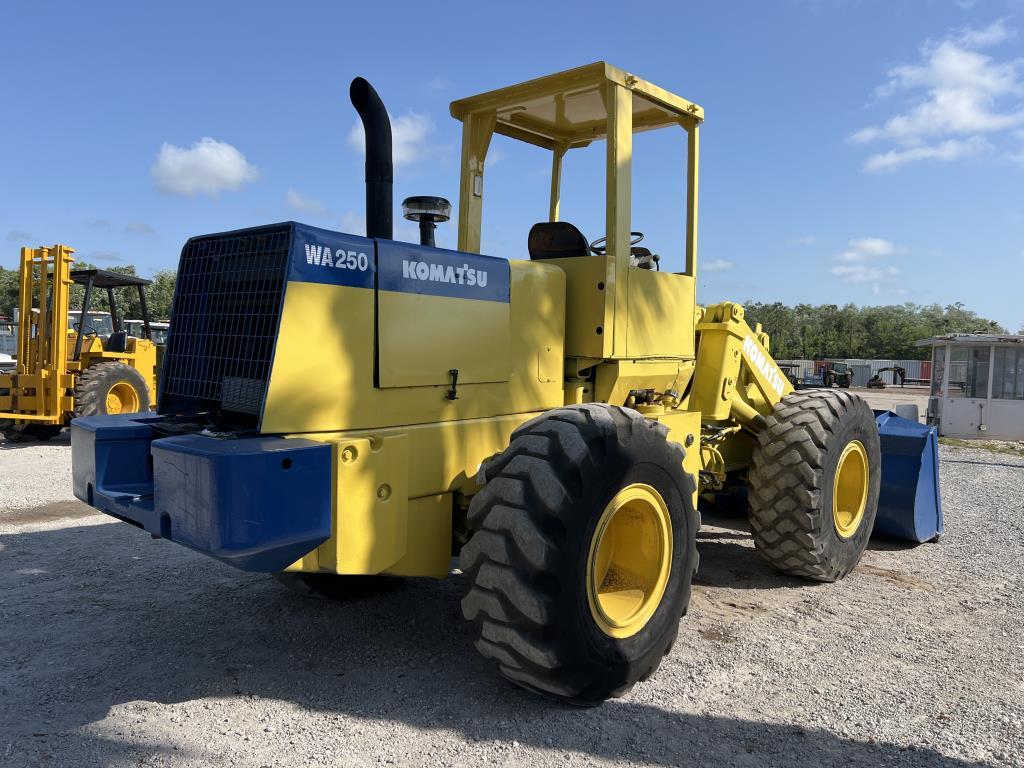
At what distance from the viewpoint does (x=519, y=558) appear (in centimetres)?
320

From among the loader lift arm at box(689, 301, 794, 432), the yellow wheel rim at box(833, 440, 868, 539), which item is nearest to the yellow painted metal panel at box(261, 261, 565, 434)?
the loader lift arm at box(689, 301, 794, 432)

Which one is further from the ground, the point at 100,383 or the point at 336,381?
the point at 336,381

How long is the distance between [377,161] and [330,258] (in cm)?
90

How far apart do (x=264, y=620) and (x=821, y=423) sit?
381 cm

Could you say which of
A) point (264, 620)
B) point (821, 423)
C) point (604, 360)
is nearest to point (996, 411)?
point (821, 423)

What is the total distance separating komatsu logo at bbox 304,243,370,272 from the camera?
318cm

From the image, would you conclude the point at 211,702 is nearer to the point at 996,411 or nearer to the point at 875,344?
the point at 996,411

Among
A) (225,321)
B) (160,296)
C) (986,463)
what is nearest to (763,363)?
(225,321)

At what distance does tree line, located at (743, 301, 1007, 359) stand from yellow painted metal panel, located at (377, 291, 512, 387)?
58.7 metres

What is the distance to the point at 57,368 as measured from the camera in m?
12.5

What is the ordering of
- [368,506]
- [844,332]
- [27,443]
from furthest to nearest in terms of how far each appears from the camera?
1. [844,332]
2. [27,443]
3. [368,506]

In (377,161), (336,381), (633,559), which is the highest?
(377,161)

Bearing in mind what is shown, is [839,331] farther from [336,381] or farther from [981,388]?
[336,381]

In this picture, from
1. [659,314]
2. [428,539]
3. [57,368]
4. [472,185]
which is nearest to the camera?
[428,539]
